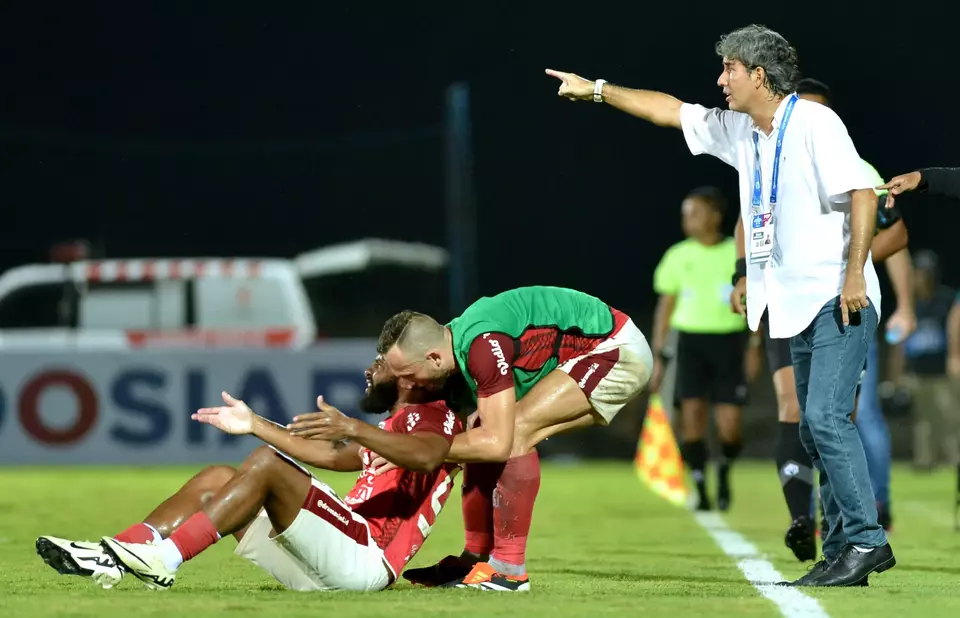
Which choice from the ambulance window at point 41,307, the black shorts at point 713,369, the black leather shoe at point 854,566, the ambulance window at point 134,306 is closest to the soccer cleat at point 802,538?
the black leather shoe at point 854,566

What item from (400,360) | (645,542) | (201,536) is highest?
(400,360)

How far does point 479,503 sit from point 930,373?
1146 centimetres

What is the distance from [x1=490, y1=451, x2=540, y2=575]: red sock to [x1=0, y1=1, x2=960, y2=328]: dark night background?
34.8 ft

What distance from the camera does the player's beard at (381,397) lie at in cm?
681

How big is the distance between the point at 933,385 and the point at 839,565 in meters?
10.9

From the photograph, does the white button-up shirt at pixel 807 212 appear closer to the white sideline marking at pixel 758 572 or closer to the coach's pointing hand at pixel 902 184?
the coach's pointing hand at pixel 902 184

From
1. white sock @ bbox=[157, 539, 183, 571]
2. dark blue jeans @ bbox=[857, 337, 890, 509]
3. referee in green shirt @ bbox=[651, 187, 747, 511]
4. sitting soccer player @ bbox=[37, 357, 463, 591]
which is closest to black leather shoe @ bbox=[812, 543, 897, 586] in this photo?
sitting soccer player @ bbox=[37, 357, 463, 591]

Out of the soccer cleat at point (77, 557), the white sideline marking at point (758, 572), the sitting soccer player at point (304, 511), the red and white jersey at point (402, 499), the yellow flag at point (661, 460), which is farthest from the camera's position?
the yellow flag at point (661, 460)

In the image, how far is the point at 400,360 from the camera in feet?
20.7

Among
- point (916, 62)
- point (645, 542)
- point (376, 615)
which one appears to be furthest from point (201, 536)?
point (916, 62)

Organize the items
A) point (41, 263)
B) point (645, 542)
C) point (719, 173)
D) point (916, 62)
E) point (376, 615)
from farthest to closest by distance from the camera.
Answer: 1. point (916, 62)
2. point (719, 173)
3. point (41, 263)
4. point (645, 542)
5. point (376, 615)

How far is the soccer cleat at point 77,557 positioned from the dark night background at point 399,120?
37.5 ft

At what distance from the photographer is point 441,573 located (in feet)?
22.5

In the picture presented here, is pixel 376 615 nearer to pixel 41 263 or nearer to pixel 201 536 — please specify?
pixel 201 536
